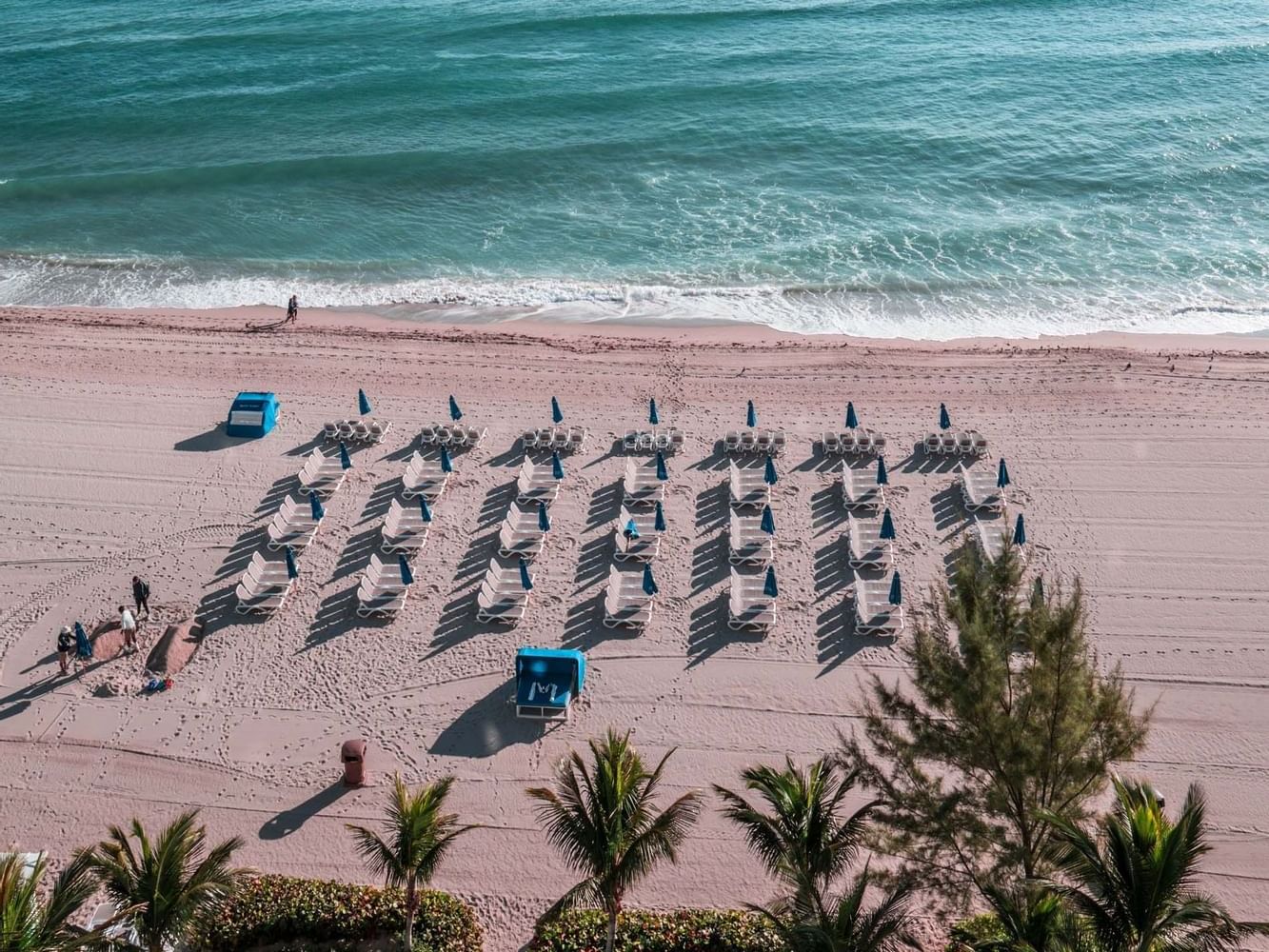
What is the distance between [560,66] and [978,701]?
48.4m

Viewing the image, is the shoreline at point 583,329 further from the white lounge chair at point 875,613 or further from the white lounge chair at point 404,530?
the white lounge chair at point 875,613

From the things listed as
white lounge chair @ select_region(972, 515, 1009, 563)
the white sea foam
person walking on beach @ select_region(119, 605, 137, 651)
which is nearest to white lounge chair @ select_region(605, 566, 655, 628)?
white lounge chair @ select_region(972, 515, 1009, 563)

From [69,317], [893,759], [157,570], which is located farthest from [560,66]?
[893,759]

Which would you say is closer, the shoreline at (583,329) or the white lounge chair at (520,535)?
the white lounge chair at (520,535)

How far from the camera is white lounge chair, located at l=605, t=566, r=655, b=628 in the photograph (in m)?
20.4

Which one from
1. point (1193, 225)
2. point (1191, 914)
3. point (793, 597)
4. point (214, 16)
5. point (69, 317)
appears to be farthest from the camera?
point (214, 16)

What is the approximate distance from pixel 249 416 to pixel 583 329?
10478mm

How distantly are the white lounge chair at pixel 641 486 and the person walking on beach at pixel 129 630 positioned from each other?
9.95 m

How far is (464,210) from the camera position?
136 feet

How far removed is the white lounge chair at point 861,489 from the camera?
23.5m

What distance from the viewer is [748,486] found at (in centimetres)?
2394

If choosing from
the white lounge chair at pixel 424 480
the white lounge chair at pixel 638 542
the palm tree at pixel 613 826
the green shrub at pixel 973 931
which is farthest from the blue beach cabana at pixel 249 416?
the green shrub at pixel 973 931

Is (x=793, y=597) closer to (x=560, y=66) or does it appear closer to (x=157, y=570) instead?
(x=157, y=570)

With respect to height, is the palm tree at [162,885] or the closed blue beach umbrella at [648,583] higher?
the closed blue beach umbrella at [648,583]
